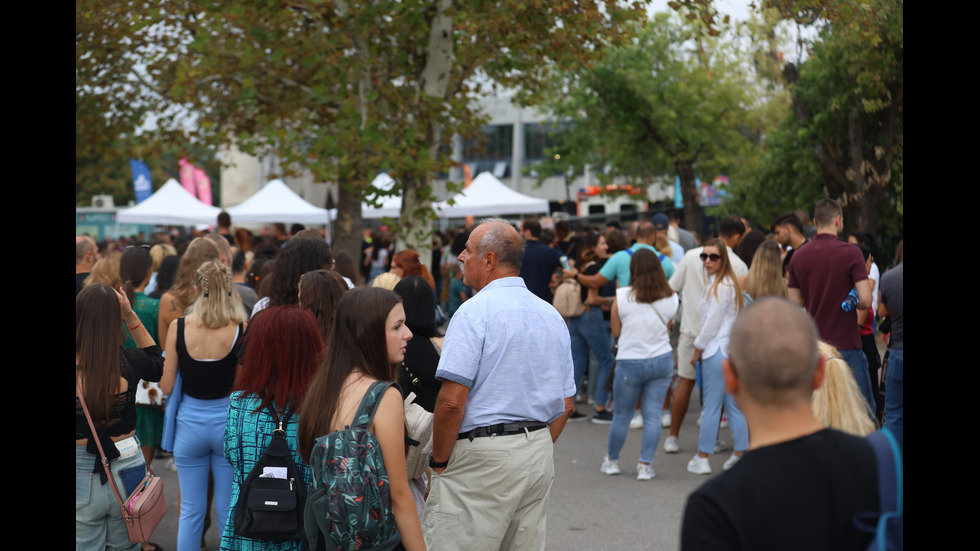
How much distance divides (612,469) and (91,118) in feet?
38.4

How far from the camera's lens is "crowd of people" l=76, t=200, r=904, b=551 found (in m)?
3.26

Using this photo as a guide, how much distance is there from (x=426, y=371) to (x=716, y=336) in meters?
3.56

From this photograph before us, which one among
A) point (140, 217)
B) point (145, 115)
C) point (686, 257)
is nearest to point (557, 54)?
point (686, 257)

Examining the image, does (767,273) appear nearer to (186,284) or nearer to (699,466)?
(699,466)

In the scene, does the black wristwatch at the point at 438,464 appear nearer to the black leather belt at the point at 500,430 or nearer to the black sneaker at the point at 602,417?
the black leather belt at the point at 500,430

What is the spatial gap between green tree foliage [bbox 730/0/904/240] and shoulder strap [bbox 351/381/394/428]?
416 inches

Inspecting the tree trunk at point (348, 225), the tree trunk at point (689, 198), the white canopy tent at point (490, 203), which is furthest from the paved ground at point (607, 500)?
the tree trunk at point (689, 198)

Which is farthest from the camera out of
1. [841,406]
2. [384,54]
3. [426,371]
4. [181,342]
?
[384,54]

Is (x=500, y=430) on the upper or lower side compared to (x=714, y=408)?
upper

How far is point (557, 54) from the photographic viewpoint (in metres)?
11.9

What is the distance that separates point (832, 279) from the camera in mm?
6926

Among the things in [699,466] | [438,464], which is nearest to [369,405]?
[438,464]

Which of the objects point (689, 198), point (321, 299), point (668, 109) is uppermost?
point (668, 109)
